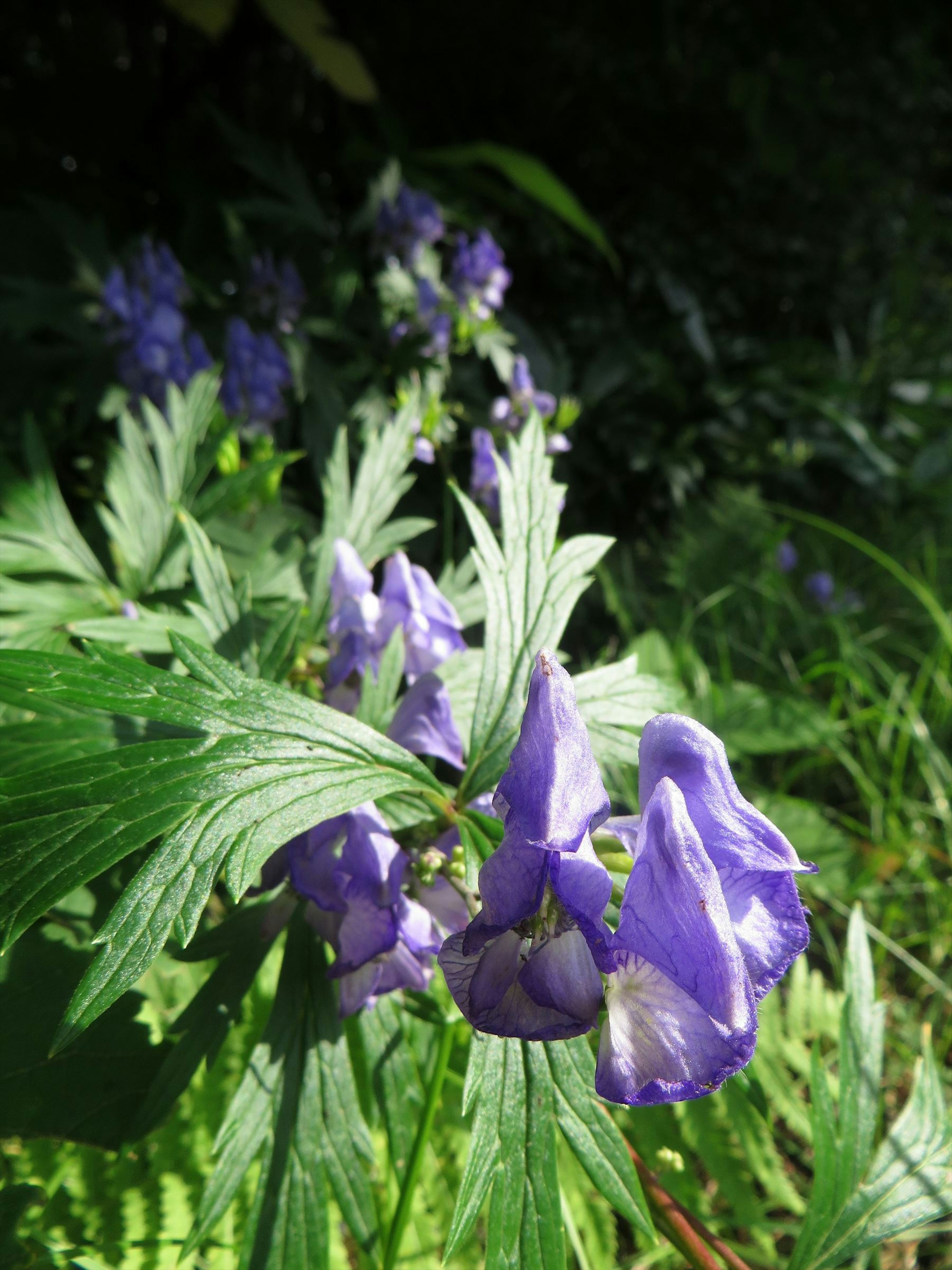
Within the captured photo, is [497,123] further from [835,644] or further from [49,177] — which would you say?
[835,644]

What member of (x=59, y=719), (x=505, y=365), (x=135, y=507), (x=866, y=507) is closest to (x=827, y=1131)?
Answer: (x=59, y=719)

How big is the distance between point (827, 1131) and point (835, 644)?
2359 mm

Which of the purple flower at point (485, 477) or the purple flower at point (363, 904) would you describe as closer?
the purple flower at point (363, 904)

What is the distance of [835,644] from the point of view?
9.66 feet

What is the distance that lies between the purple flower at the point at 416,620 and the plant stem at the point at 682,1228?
457mm

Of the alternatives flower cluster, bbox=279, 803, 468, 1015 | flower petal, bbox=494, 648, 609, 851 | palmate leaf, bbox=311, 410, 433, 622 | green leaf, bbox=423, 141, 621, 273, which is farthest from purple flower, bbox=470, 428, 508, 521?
green leaf, bbox=423, 141, 621, 273

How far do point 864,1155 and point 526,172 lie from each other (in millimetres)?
3110

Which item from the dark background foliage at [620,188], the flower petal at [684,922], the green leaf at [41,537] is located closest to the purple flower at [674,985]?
the flower petal at [684,922]

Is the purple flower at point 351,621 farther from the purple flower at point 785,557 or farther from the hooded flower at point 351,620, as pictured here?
the purple flower at point 785,557

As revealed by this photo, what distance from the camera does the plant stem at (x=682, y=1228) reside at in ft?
2.21

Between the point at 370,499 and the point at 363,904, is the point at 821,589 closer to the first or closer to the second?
the point at 370,499

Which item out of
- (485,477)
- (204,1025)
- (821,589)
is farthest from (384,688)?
(821,589)

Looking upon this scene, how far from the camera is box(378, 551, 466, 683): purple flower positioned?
924 millimetres

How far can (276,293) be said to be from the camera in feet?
7.22
